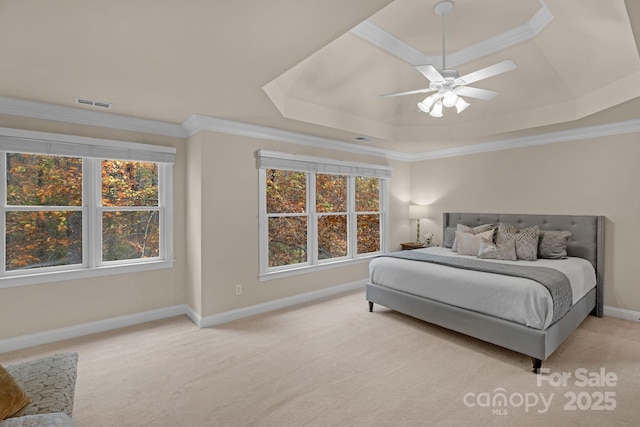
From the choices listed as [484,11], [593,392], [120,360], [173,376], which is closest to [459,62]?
[484,11]

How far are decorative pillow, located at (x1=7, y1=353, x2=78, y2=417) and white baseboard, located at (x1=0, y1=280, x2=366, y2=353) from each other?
5.69 feet

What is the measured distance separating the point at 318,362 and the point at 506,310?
1.72m

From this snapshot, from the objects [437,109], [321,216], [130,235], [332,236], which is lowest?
[332,236]

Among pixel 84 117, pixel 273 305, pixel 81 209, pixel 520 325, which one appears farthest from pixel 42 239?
pixel 520 325

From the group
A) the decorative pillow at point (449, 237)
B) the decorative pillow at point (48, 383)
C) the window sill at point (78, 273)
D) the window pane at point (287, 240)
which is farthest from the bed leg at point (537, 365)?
the window sill at point (78, 273)

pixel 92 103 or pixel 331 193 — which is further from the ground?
pixel 92 103

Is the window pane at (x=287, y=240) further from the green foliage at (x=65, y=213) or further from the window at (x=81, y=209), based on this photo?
the green foliage at (x=65, y=213)

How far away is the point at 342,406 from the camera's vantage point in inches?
84.8

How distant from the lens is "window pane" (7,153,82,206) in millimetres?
3016

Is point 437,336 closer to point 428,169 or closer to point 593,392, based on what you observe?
point 593,392

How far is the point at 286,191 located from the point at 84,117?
2.37m

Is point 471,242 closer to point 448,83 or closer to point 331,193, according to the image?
point 331,193

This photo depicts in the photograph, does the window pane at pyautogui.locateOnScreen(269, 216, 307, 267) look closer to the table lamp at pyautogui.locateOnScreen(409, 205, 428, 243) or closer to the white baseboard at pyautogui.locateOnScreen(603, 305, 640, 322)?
the table lamp at pyautogui.locateOnScreen(409, 205, 428, 243)

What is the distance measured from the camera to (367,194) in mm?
5387
